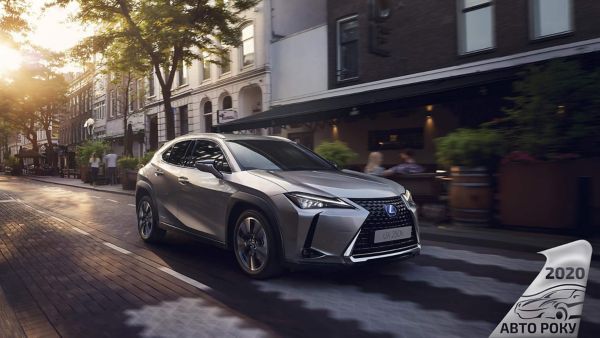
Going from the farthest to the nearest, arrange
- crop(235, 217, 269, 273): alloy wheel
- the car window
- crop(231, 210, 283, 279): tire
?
the car window, crop(235, 217, 269, 273): alloy wheel, crop(231, 210, 283, 279): tire

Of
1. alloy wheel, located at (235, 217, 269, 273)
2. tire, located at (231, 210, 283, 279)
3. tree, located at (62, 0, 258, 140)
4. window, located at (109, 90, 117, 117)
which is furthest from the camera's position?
window, located at (109, 90, 117, 117)

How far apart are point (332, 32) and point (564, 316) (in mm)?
16148

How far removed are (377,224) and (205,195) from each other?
210 centimetres

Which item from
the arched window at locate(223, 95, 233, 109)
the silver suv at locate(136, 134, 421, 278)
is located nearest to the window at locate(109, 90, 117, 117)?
the arched window at locate(223, 95, 233, 109)

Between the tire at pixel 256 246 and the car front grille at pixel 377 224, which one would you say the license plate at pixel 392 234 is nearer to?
the car front grille at pixel 377 224

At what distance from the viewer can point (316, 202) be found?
4121mm

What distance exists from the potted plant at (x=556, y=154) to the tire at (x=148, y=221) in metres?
5.29

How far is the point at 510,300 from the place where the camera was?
3.94 metres

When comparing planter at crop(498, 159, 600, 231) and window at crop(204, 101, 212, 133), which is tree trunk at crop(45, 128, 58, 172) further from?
planter at crop(498, 159, 600, 231)

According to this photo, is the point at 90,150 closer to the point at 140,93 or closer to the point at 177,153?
the point at 140,93

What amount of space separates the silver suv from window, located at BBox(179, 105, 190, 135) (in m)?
22.5

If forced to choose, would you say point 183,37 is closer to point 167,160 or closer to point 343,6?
point 343,6

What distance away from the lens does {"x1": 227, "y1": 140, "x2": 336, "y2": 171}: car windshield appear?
5035 millimetres

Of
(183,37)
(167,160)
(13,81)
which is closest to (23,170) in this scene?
(13,81)
